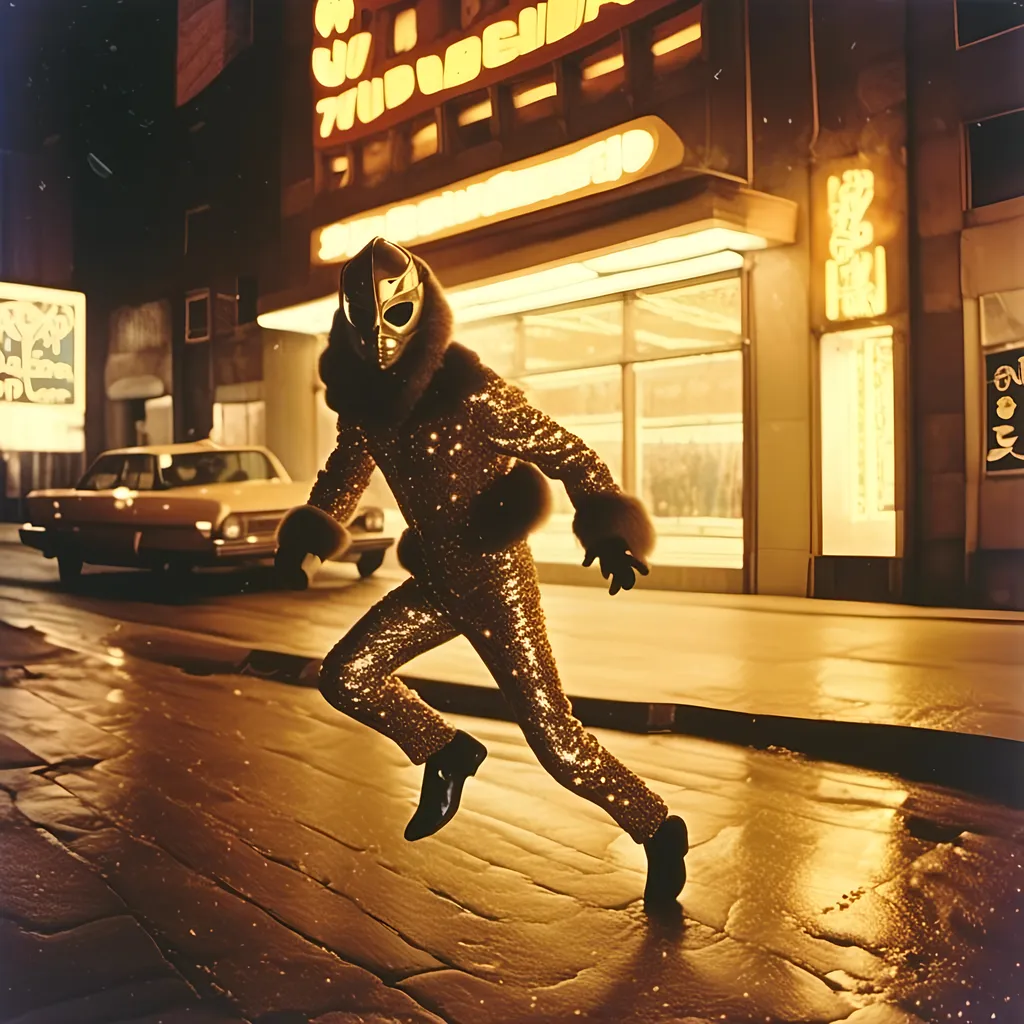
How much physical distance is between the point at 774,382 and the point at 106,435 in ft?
60.8

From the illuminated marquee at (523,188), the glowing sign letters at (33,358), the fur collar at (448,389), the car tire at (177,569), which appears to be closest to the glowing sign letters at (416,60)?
the illuminated marquee at (523,188)

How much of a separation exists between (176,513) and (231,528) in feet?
2.85

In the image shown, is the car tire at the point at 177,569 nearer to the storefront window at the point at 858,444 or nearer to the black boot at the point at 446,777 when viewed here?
the storefront window at the point at 858,444

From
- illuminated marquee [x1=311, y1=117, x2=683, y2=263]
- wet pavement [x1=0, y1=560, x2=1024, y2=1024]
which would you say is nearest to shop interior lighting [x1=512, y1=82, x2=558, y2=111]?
illuminated marquee [x1=311, y1=117, x2=683, y2=263]

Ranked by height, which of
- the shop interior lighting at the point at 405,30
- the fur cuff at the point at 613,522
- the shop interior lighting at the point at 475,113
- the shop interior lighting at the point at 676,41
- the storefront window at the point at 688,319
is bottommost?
the fur cuff at the point at 613,522

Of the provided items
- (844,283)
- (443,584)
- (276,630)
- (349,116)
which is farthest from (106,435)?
(443,584)

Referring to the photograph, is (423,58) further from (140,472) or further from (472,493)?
(472,493)

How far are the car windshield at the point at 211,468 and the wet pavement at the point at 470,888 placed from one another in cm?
708

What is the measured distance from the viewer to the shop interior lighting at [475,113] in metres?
14.5

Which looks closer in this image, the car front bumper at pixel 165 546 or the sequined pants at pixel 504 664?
the sequined pants at pixel 504 664

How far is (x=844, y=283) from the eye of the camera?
10539 mm

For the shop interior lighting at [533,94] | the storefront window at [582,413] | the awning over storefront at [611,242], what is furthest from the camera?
the shop interior lighting at [533,94]

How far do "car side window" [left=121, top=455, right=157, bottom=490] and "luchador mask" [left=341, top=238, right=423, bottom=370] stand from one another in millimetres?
10419

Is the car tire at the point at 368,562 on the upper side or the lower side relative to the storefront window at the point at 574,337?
lower
